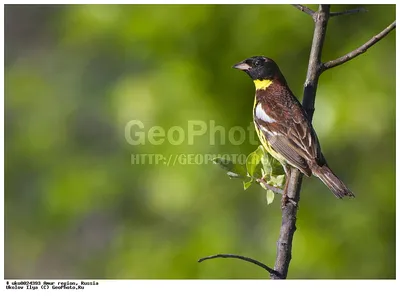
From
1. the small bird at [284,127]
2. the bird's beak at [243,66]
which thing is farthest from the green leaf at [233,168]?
the bird's beak at [243,66]

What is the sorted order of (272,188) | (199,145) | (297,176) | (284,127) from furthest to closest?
(199,145), (284,127), (297,176), (272,188)

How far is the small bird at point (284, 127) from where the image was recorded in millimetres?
3174

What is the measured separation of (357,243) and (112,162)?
5.65 ft

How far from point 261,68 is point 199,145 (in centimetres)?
90

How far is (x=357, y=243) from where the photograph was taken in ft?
14.3

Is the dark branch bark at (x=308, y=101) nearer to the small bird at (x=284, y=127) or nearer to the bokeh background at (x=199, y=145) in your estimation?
the small bird at (x=284, y=127)

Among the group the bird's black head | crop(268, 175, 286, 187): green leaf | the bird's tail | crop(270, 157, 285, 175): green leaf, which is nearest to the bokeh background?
the bird's black head

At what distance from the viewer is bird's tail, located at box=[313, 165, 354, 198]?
10.3 feet

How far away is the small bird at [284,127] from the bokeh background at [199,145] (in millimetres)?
682

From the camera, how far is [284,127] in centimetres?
345

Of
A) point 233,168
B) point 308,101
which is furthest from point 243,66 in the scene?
point 233,168

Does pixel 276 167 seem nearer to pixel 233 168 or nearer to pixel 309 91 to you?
pixel 233 168

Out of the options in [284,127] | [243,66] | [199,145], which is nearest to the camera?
[284,127]
